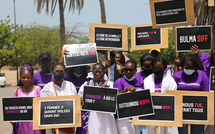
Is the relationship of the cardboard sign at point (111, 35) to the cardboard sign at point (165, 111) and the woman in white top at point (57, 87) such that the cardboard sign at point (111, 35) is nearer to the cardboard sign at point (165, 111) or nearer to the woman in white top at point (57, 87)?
the woman in white top at point (57, 87)

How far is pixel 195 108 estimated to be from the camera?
5238 millimetres

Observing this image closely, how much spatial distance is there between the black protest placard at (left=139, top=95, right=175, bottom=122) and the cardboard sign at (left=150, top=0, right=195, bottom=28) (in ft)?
6.56

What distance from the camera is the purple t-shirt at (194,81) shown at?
5.85 m

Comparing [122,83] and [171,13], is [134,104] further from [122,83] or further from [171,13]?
[171,13]

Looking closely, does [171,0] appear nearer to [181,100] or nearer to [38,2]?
[181,100]

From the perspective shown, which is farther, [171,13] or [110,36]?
[110,36]

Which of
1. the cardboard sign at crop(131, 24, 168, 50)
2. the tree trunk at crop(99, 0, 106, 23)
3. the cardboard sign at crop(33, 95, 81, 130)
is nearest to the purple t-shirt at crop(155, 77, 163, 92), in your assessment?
the cardboard sign at crop(33, 95, 81, 130)

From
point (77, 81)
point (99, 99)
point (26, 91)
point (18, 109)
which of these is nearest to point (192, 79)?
point (99, 99)

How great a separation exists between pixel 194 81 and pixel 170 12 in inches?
61.8

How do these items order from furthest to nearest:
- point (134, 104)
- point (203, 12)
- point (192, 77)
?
1. point (203, 12)
2. point (192, 77)
3. point (134, 104)

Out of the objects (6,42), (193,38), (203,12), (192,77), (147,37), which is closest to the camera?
(192,77)

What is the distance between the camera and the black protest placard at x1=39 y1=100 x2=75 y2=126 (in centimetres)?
529

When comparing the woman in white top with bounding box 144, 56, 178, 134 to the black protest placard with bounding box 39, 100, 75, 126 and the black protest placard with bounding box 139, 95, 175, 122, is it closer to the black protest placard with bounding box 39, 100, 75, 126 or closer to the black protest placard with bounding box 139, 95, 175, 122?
the black protest placard with bounding box 139, 95, 175, 122

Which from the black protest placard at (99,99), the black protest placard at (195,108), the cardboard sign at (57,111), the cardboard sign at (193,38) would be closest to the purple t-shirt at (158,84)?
the black protest placard at (195,108)
